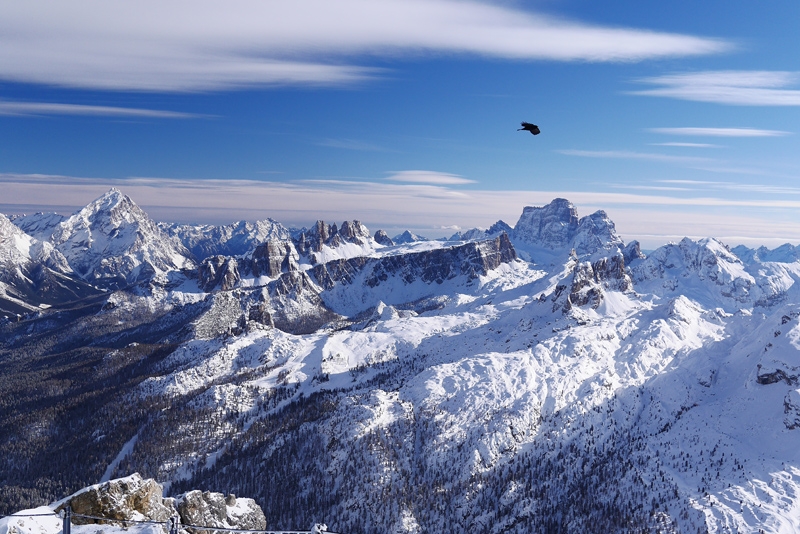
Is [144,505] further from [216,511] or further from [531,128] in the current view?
[531,128]

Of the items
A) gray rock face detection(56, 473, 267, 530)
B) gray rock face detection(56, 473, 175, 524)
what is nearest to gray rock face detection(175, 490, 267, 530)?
gray rock face detection(56, 473, 267, 530)

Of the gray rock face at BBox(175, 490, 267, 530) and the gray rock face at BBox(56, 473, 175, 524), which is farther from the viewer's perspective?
the gray rock face at BBox(175, 490, 267, 530)

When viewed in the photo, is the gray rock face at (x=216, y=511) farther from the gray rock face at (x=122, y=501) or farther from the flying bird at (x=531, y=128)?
the flying bird at (x=531, y=128)

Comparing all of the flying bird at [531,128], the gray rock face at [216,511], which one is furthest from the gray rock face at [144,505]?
the flying bird at [531,128]

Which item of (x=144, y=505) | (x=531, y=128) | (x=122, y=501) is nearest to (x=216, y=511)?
(x=144, y=505)

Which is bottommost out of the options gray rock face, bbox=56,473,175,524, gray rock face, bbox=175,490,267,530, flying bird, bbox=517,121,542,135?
gray rock face, bbox=175,490,267,530

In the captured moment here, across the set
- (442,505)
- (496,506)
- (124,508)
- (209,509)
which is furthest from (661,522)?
(124,508)

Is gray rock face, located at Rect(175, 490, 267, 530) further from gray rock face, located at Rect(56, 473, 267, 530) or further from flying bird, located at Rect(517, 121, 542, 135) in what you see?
flying bird, located at Rect(517, 121, 542, 135)
